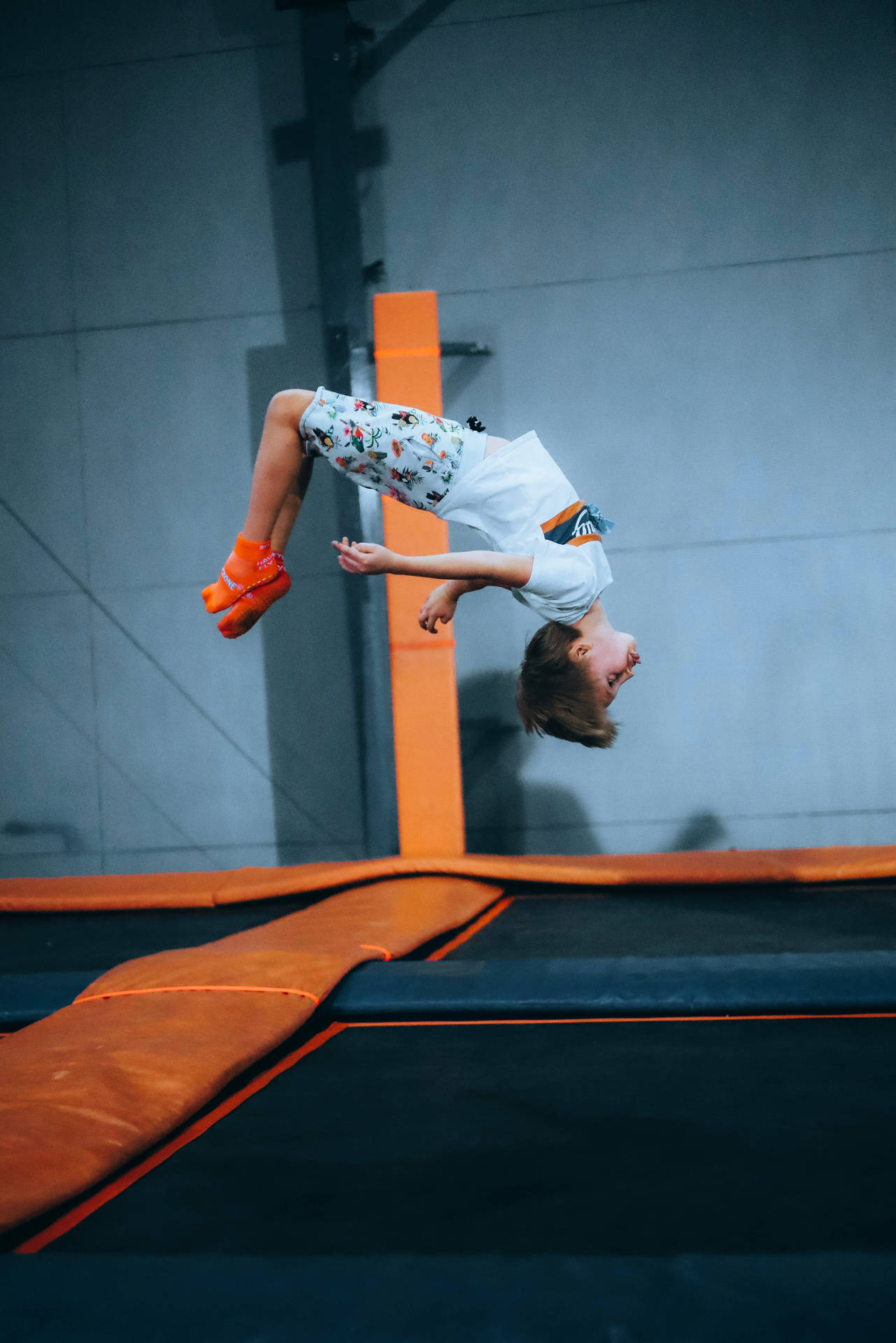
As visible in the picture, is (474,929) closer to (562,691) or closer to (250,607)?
(562,691)

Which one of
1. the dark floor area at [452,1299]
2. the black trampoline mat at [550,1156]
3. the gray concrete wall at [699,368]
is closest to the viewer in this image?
the dark floor area at [452,1299]

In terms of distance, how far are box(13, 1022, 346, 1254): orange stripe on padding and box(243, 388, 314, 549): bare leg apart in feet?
3.31

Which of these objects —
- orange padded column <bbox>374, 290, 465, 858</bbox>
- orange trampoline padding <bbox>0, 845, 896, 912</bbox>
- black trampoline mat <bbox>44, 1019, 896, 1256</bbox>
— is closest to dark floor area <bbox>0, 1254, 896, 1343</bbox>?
black trampoline mat <bbox>44, 1019, 896, 1256</bbox>

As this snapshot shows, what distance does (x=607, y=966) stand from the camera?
1836 mm

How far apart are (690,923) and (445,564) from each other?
1158 mm

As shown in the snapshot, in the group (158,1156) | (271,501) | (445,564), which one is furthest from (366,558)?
(158,1156)

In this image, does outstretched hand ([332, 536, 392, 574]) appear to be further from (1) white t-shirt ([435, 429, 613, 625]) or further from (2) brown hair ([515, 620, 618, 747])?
(2) brown hair ([515, 620, 618, 747])

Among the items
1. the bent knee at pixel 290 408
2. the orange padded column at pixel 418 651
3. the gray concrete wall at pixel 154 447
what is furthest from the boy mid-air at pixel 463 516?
the gray concrete wall at pixel 154 447

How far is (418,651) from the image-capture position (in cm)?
318

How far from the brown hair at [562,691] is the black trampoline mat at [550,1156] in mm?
886

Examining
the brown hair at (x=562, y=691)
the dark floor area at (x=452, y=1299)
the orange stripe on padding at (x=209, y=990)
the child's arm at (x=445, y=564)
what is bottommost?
the orange stripe on padding at (x=209, y=990)

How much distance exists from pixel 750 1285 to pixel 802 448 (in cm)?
329

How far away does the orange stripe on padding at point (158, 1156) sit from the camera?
3.13ft

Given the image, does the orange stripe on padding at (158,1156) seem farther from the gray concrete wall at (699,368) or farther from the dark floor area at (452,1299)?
the gray concrete wall at (699,368)
